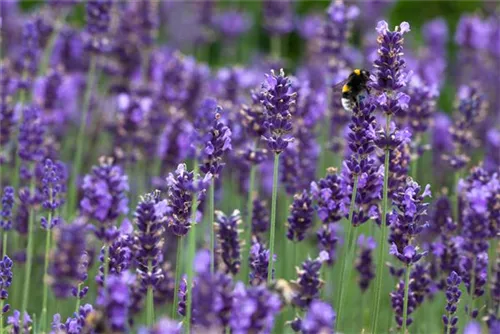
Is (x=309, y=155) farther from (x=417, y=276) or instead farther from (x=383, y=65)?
(x=383, y=65)

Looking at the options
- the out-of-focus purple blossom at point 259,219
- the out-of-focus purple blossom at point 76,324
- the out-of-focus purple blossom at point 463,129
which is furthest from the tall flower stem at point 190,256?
the out-of-focus purple blossom at point 463,129

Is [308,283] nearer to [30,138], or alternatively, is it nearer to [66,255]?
[66,255]

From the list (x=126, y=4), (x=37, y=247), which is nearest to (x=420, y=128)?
(x=37, y=247)

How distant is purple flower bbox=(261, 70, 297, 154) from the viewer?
3.78 meters

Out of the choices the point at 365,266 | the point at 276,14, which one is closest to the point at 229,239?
the point at 365,266

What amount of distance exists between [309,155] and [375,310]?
6.39 ft

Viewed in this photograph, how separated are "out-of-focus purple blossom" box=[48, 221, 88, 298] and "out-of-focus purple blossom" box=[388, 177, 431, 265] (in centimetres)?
142

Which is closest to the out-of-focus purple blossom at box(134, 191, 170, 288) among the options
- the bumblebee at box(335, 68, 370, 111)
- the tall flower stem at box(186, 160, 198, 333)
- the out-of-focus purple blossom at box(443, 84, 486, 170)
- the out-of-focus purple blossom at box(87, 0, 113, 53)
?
the tall flower stem at box(186, 160, 198, 333)

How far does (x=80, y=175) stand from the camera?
7281mm

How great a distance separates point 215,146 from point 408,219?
0.85 meters

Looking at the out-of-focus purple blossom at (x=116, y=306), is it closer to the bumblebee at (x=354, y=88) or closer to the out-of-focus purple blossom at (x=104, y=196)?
the out-of-focus purple blossom at (x=104, y=196)

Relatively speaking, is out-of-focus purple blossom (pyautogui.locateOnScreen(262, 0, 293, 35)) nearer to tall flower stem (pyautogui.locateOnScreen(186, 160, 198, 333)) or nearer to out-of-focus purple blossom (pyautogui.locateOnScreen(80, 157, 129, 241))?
tall flower stem (pyautogui.locateOnScreen(186, 160, 198, 333))

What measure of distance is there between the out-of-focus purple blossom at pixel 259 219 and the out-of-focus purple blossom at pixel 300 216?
0.65 metres

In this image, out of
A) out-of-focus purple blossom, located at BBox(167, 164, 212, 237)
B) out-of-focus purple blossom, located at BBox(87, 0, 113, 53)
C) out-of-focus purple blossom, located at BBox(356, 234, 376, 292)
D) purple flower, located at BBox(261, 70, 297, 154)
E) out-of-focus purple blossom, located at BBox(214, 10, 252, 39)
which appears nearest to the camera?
out-of-focus purple blossom, located at BBox(167, 164, 212, 237)
